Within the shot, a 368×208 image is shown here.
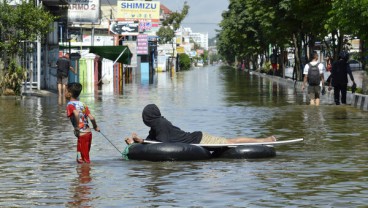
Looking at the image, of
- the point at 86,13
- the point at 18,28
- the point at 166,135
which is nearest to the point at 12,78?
the point at 18,28

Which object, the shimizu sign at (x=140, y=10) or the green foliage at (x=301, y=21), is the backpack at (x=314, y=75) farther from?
the shimizu sign at (x=140, y=10)

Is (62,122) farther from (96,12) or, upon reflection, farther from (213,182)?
(96,12)

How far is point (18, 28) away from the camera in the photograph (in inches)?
1558

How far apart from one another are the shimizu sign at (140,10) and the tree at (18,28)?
280 feet

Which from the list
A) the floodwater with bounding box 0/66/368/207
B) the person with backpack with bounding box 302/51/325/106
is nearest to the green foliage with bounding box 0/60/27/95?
the person with backpack with bounding box 302/51/325/106

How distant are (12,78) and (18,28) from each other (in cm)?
217

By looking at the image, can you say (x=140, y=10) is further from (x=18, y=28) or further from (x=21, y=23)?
(x=21, y=23)

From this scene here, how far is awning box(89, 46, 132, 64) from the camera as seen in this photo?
6200 cm

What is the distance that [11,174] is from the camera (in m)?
14.0

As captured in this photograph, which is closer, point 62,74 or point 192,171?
point 192,171

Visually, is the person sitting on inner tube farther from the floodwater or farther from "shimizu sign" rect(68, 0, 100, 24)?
"shimizu sign" rect(68, 0, 100, 24)

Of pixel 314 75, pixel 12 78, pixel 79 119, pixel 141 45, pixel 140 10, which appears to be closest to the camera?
pixel 79 119

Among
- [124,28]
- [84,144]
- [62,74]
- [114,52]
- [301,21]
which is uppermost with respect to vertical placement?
[124,28]

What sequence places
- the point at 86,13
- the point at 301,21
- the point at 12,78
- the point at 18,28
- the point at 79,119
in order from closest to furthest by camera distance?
the point at 79,119
the point at 12,78
the point at 18,28
the point at 301,21
the point at 86,13
